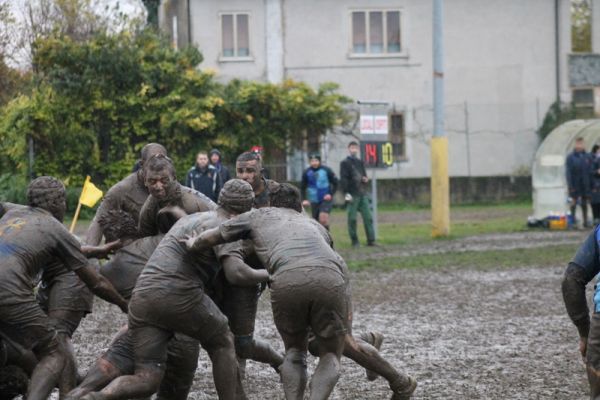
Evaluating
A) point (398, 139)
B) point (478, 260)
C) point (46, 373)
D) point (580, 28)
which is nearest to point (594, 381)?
point (46, 373)

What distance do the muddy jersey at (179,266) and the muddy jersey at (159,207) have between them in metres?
0.96

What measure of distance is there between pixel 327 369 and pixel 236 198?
4.36 feet

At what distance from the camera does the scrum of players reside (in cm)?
801

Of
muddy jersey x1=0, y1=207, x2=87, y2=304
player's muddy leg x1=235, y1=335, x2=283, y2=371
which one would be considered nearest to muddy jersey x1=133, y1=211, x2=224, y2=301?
muddy jersey x1=0, y1=207, x2=87, y2=304

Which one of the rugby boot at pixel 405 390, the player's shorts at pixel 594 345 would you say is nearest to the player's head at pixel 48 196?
the rugby boot at pixel 405 390

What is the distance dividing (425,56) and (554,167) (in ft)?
39.2

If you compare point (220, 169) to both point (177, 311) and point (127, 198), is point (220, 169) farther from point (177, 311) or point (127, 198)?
point (177, 311)

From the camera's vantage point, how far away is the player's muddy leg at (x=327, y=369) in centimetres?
808

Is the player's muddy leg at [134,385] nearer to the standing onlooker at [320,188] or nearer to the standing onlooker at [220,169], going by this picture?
the standing onlooker at [220,169]

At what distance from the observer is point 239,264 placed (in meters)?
8.20

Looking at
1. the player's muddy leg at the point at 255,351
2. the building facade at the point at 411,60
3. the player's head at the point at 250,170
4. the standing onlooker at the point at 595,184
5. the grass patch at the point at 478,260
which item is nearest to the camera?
the player's muddy leg at the point at 255,351

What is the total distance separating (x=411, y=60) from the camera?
3875cm

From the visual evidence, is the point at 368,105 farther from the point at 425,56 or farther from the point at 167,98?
the point at 425,56

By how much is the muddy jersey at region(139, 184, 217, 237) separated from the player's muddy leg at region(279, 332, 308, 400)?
1.56 m
